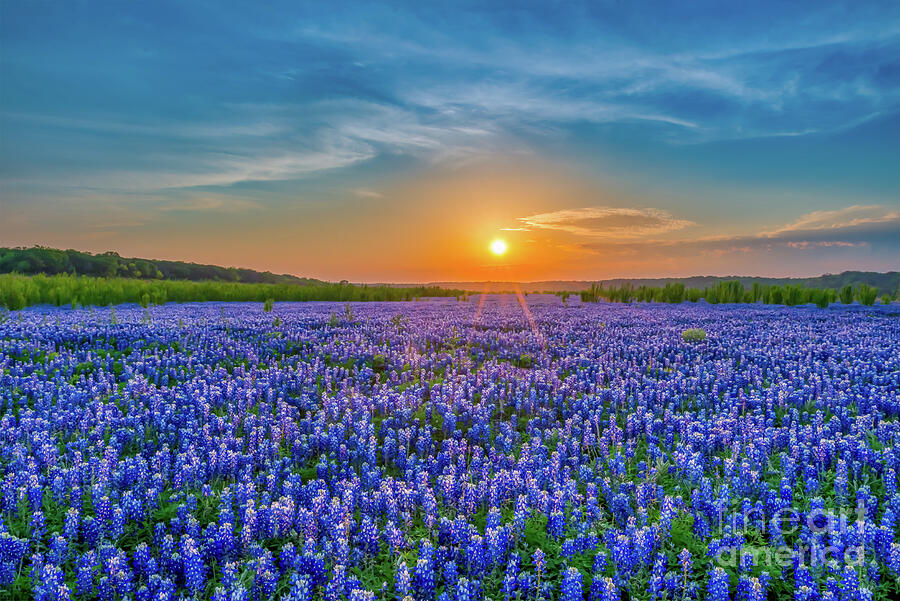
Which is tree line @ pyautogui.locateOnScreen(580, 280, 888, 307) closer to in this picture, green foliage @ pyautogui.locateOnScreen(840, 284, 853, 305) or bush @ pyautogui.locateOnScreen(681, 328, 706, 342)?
green foliage @ pyautogui.locateOnScreen(840, 284, 853, 305)

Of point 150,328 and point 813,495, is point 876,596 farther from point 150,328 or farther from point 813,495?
point 150,328

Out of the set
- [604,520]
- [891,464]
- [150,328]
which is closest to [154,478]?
[604,520]

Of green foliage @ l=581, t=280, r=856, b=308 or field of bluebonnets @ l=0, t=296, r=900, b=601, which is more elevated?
green foliage @ l=581, t=280, r=856, b=308

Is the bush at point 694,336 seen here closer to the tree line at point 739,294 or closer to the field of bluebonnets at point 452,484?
the field of bluebonnets at point 452,484

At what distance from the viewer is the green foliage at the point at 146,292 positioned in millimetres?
23062

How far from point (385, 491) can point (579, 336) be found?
410 inches

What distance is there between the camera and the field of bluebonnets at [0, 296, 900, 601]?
327 centimetres

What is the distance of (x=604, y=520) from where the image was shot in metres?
4.11

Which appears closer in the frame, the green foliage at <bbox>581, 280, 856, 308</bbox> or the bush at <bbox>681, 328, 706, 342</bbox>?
the bush at <bbox>681, 328, 706, 342</bbox>

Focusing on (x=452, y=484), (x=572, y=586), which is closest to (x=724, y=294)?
(x=452, y=484)

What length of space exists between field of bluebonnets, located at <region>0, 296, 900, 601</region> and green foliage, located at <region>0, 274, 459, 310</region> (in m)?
10.7

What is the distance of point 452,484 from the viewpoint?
419cm

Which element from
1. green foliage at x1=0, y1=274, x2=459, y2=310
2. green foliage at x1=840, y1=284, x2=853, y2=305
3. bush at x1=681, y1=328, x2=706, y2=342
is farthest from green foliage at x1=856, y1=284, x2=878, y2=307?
green foliage at x1=0, y1=274, x2=459, y2=310

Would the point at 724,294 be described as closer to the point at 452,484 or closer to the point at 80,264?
the point at 452,484
